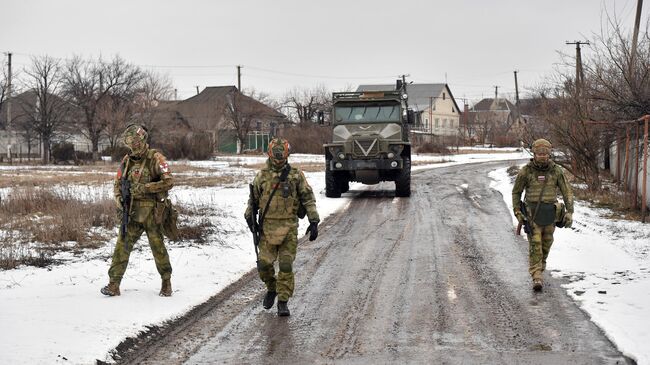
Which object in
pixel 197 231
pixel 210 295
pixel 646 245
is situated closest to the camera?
pixel 210 295

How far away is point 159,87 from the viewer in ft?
237

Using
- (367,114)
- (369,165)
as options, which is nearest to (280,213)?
(369,165)

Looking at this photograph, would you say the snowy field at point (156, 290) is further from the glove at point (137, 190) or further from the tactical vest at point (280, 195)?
the tactical vest at point (280, 195)

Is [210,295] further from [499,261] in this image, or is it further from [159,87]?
[159,87]

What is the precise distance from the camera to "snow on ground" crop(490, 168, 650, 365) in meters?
5.92

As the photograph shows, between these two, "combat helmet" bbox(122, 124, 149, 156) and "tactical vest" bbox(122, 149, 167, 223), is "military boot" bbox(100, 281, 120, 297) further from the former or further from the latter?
"combat helmet" bbox(122, 124, 149, 156)

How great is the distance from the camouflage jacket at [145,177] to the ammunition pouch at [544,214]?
4.13 metres

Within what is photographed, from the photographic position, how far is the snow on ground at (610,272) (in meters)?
5.92

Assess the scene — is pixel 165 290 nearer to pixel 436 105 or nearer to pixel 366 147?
pixel 366 147

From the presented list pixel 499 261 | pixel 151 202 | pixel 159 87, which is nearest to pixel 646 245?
pixel 499 261

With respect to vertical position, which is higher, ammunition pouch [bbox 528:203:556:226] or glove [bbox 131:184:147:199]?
glove [bbox 131:184:147:199]

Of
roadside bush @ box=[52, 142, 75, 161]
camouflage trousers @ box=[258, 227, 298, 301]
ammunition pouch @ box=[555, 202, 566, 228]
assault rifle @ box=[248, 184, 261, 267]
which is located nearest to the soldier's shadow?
camouflage trousers @ box=[258, 227, 298, 301]

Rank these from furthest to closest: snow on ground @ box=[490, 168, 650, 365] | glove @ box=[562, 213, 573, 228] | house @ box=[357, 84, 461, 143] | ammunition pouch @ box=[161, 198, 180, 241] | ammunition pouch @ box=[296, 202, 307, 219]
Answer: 1. house @ box=[357, 84, 461, 143]
2. glove @ box=[562, 213, 573, 228]
3. ammunition pouch @ box=[161, 198, 180, 241]
4. ammunition pouch @ box=[296, 202, 307, 219]
5. snow on ground @ box=[490, 168, 650, 365]

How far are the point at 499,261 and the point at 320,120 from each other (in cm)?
924
